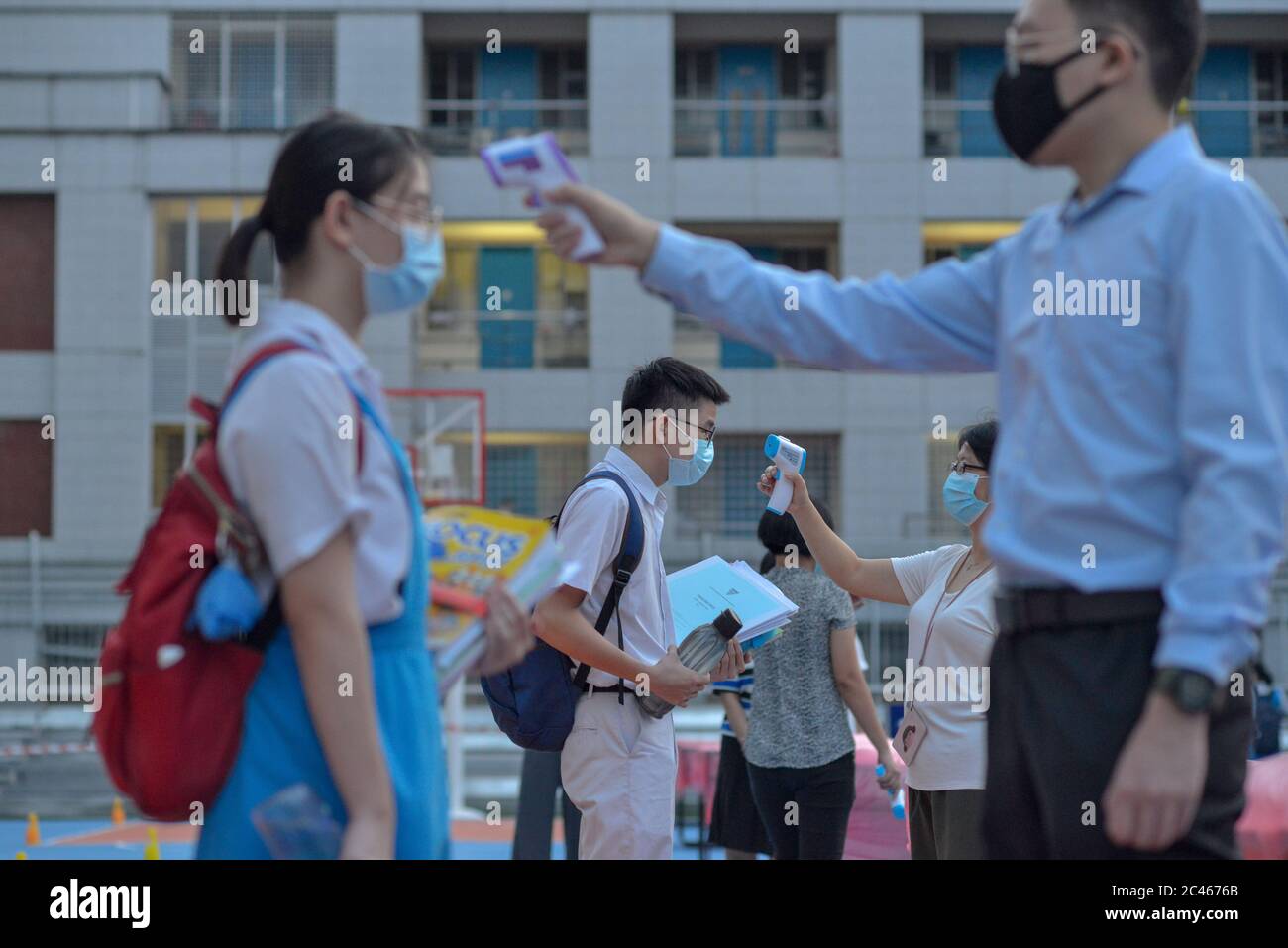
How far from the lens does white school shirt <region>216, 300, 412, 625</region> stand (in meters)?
2.12

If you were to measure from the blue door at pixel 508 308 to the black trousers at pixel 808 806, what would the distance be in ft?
60.0

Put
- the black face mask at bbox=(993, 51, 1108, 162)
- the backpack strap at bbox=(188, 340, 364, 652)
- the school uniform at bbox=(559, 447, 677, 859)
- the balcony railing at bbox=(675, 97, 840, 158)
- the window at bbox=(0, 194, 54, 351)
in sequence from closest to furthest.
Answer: the backpack strap at bbox=(188, 340, 364, 652)
the black face mask at bbox=(993, 51, 1108, 162)
the school uniform at bbox=(559, 447, 677, 859)
the window at bbox=(0, 194, 54, 351)
the balcony railing at bbox=(675, 97, 840, 158)

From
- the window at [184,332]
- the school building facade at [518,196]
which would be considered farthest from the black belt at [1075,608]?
the window at [184,332]

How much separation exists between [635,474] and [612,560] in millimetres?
334

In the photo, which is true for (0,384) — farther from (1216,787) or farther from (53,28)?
(1216,787)

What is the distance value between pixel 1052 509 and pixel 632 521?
7.62 ft

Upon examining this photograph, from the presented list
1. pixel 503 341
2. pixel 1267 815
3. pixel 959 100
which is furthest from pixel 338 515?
pixel 959 100

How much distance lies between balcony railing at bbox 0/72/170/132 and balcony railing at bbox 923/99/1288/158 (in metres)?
12.9

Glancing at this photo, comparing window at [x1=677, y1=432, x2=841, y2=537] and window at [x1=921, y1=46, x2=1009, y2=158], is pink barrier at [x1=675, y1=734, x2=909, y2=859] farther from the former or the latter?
window at [x1=921, y1=46, x2=1009, y2=158]

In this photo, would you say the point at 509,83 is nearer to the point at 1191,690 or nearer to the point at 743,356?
the point at 743,356

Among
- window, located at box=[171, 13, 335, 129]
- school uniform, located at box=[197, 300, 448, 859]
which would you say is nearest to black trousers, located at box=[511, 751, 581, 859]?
school uniform, located at box=[197, 300, 448, 859]
